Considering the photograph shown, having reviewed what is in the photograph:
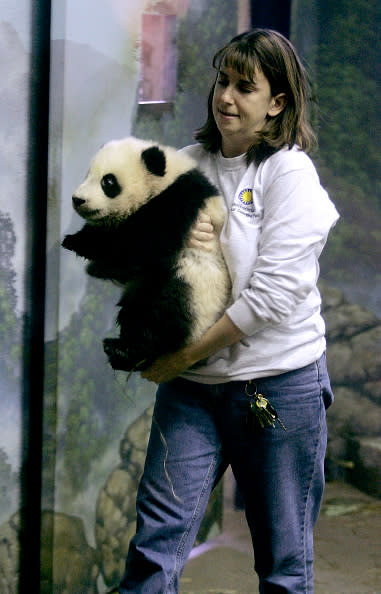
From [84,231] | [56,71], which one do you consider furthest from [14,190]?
[84,231]

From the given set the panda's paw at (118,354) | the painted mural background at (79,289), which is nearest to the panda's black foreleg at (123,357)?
the panda's paw at (118,354)

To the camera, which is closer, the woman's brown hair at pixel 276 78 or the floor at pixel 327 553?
the woman's brown hair at pixel 276 78

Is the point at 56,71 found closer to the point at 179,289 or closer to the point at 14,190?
the point at 14,190

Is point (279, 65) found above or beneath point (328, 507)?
above

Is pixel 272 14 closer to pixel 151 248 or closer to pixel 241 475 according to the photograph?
pixel 151 248

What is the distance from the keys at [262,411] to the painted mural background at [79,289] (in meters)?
0.43

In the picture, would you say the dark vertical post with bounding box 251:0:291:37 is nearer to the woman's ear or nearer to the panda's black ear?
the woman's ear

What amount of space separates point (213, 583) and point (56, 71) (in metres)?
1.91

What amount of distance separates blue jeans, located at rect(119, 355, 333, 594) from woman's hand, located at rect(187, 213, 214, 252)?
338 millimetres

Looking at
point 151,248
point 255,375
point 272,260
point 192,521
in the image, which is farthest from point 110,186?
point 192,521

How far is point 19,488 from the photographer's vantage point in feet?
7.80

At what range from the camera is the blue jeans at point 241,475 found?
5.86ft

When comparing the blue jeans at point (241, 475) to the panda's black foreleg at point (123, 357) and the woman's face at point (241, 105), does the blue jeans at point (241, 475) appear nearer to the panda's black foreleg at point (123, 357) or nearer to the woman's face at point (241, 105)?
the panda's black foreleg at point (123, 357)

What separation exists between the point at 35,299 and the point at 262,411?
929mm
